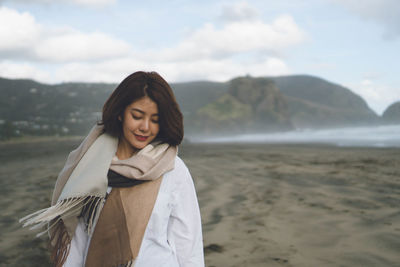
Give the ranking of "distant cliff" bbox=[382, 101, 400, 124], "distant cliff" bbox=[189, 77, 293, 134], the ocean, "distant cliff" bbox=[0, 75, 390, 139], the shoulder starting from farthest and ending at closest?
1. "distant cliff" bbox=[189, 77, 293, 134]
2. "distant cliff" bbox=[382, 101, 400, 124]
3. "distant cliff" bbox=[0, 75, 390, 139]
4. the ocean
5. the shoulder

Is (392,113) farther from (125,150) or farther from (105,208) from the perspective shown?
(105,208)

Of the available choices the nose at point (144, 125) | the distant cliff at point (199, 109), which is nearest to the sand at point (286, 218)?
the nose at point (144, 125)

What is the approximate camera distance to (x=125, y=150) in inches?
74.9

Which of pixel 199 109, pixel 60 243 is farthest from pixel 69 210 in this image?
pixel 199 109

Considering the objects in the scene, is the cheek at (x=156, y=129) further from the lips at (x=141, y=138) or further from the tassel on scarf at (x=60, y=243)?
the tassel on scarf at (x=60, y=243)

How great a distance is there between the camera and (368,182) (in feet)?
19.9

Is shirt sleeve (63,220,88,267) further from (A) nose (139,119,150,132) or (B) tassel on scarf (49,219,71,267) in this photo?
(A) nose (139,119,150,132)

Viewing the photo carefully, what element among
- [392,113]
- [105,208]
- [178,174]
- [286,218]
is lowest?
[286,218]

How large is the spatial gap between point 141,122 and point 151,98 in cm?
14

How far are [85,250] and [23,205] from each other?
14.0 feet

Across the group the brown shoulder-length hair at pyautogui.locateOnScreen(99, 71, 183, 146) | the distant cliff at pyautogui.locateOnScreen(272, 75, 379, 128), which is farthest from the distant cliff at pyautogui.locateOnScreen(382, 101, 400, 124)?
the brown shoulder-length hair at pyautogui.locateOnScreen(99, 71, 183, 146)

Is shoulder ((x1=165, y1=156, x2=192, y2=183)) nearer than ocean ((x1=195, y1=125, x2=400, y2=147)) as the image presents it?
Yes

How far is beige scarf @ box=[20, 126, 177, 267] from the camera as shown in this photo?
5.36 ft

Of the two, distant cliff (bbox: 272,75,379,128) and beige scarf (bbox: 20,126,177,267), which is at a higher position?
distant cliff (bbox: 272,75,379,128)
